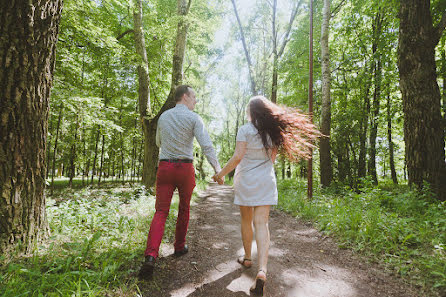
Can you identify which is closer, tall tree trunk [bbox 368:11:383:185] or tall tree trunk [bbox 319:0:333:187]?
tall tree trunk [bbox 319:0:333:187]

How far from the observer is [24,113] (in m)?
2.73

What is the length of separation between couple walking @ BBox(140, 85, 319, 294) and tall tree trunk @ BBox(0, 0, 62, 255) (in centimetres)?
155

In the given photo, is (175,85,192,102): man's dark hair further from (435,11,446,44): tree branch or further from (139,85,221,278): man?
(435,11,446,44): tree branch

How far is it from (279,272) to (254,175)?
142 cm

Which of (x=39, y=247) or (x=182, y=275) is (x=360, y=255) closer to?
(x=182, y=275)

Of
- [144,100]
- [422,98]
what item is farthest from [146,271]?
[144,100]

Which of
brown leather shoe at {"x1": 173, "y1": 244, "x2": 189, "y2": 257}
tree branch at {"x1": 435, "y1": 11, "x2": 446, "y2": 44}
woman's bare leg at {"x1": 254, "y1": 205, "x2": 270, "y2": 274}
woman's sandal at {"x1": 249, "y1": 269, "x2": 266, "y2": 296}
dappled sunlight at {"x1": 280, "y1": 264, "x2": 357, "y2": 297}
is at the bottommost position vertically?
dappled sunlight at {"x1": 280, "y1": 264, "x2": 357, "y2": 297}

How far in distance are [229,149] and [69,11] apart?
30.4 m

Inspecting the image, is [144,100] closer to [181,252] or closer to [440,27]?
[181,252]

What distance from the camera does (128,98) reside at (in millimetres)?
14578

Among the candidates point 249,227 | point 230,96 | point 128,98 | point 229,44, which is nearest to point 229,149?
point 230,96

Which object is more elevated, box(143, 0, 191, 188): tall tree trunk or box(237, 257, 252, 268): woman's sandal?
box(143, 0, 191, 188): tall tree trunk

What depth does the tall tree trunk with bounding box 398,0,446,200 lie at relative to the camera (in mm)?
5223

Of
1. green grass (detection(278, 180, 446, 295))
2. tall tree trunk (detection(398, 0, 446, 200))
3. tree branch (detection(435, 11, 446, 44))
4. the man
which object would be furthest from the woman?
tree branch (detection(435, 11, 446, 44))
